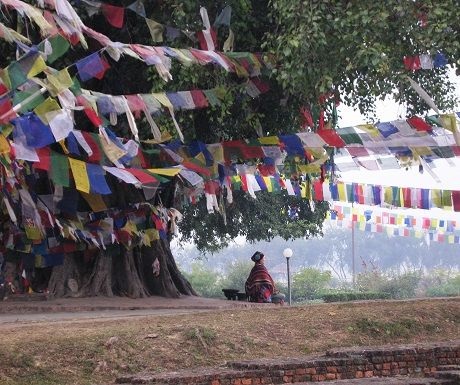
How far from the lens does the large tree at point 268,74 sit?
1628 centimetres

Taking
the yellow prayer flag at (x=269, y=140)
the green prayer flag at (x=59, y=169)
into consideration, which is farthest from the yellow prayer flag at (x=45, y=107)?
the yellow prayer flag at (x=269, y=140)

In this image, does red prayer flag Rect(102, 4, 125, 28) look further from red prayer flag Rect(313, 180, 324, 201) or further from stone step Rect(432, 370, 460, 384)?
stone step Rect(432, 370, 460, 384)

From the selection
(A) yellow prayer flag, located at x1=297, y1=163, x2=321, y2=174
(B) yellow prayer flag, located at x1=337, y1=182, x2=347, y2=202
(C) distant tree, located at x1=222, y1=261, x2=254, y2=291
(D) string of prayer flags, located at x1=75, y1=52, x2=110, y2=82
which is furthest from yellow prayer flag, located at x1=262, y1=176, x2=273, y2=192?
(C) distant tree, located at x1=222, y1=261, x2=254, y2=291

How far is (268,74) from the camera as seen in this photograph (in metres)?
17.6

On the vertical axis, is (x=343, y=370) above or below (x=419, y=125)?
below

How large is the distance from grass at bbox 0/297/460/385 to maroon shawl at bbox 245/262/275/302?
6247 mm

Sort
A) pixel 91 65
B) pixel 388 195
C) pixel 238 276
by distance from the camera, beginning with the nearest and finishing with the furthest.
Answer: pixel 91 65
pixel 388 195
pixel 238 276

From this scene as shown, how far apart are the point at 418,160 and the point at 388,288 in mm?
44548

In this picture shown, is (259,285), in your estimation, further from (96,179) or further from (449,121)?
(96,179)

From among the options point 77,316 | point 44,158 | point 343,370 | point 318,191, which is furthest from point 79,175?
point 318,191

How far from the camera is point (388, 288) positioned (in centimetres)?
6206

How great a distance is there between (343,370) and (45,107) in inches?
175

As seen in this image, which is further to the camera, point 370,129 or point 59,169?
point 370,129

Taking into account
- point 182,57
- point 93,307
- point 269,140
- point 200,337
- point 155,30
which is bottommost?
point 200,337
